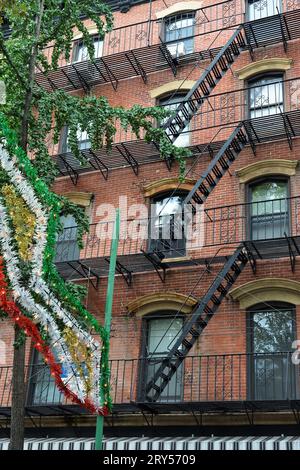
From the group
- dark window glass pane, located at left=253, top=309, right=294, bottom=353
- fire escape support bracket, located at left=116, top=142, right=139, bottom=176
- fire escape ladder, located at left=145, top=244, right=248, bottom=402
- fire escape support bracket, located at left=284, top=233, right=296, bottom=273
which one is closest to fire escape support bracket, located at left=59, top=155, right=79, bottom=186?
fire escape support bracket, located at left=116, top=142, right=139, bottom=176

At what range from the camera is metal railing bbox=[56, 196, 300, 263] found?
1405 centimetres

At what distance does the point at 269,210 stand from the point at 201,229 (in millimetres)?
1712

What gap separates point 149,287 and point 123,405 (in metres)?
3.13

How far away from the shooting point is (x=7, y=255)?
8.20m

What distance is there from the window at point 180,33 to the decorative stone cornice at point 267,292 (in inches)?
303

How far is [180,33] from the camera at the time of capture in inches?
719

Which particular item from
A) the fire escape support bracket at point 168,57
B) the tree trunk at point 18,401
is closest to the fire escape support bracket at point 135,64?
the fire escape support bracket at point 168,57

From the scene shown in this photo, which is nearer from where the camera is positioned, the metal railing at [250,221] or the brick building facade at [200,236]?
the brick building facade at [200,236]

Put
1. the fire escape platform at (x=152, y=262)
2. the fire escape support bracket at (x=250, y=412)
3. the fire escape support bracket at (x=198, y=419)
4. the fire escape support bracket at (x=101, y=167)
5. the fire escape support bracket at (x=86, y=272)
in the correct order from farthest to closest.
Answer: the fire escape support bracket at (x=101, y=167) < the fire escape support bracket at (x=86, y=272) < the fire escape platform at (x=152, y=262) < the fire escape support bracket at (x=198, y=419) < the fire escape support bracket at (x=250, y=412)

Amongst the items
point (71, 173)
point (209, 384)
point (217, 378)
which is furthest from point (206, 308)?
point (71, 173)

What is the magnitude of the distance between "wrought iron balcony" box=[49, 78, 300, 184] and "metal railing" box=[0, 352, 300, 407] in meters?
5.31

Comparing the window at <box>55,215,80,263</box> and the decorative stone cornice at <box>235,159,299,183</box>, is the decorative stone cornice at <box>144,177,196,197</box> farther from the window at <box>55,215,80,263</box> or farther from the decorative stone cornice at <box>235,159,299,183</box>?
the window at <box>55,215,80,263</box>

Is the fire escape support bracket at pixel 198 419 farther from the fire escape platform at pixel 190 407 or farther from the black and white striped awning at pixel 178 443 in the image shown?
the black and white striped awning at pixel 178 443

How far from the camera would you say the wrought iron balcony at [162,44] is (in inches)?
655
